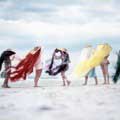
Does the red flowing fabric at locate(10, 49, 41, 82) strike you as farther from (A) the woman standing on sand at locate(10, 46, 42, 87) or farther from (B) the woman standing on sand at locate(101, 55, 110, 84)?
(B) the woman standing on sand at locate(101, 55, 110, 84)

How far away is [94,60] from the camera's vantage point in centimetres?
2392

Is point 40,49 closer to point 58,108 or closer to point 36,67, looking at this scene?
point 36,67

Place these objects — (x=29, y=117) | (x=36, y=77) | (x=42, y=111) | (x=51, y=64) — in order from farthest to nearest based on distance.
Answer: (x=51, y=64) < (x=36, y=77) < (x=42, y=111) < (x=29, y=117)

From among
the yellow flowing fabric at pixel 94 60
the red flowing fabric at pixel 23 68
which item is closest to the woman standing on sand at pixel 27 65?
the red flowing fabric at pixel 23 68

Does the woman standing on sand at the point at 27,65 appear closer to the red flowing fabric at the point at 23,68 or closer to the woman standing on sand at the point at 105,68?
the red flowing fabric at the point at 23,68

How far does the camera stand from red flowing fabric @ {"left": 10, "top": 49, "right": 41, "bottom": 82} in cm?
2258

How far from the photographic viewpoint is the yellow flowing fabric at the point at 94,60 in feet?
78.6

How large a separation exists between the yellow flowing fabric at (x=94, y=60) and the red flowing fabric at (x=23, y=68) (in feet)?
9.38

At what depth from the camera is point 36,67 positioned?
Result: 21891 millimetres

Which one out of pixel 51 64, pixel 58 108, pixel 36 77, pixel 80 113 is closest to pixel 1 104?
pixel 58 108

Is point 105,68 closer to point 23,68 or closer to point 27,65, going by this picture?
point 27,65

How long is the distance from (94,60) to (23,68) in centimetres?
356

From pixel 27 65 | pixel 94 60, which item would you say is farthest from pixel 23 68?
pixel 94 60

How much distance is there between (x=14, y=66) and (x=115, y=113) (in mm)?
14031
